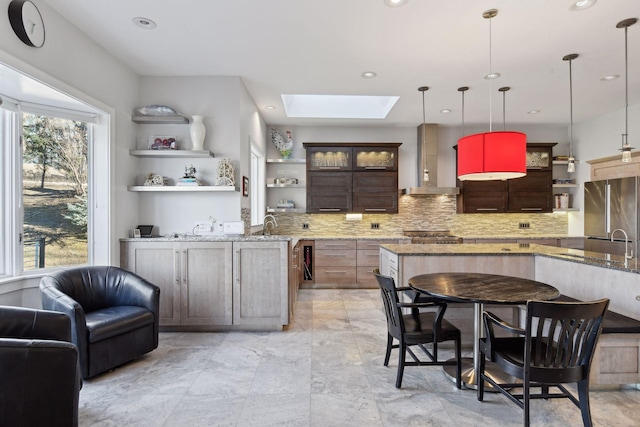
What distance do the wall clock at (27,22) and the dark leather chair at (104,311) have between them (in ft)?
5.90

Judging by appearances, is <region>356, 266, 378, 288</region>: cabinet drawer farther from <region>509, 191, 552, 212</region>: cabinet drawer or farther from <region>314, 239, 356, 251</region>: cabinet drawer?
<region>509, 191, 552, 212</region>: cabinet drawer

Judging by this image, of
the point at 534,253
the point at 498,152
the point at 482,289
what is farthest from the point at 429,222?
the point at 482,289

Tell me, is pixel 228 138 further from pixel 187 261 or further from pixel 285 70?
pixel 187 261

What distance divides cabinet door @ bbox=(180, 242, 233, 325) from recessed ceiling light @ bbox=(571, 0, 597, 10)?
3.61m

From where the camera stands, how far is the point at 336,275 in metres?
5.80

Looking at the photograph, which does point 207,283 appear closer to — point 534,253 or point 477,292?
point 477,292

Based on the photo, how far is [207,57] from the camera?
3537 millimetres

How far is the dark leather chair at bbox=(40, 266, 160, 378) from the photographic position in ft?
8.19

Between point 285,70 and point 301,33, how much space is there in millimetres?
829

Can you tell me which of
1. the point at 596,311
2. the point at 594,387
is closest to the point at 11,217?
the point at 596,311

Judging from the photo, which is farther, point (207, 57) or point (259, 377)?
point (207, 57)

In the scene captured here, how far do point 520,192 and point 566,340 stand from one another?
4737 mm

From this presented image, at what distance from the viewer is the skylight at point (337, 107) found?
5.66 m

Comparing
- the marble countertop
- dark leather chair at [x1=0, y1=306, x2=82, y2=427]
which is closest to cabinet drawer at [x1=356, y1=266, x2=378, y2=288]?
the marble countertop
